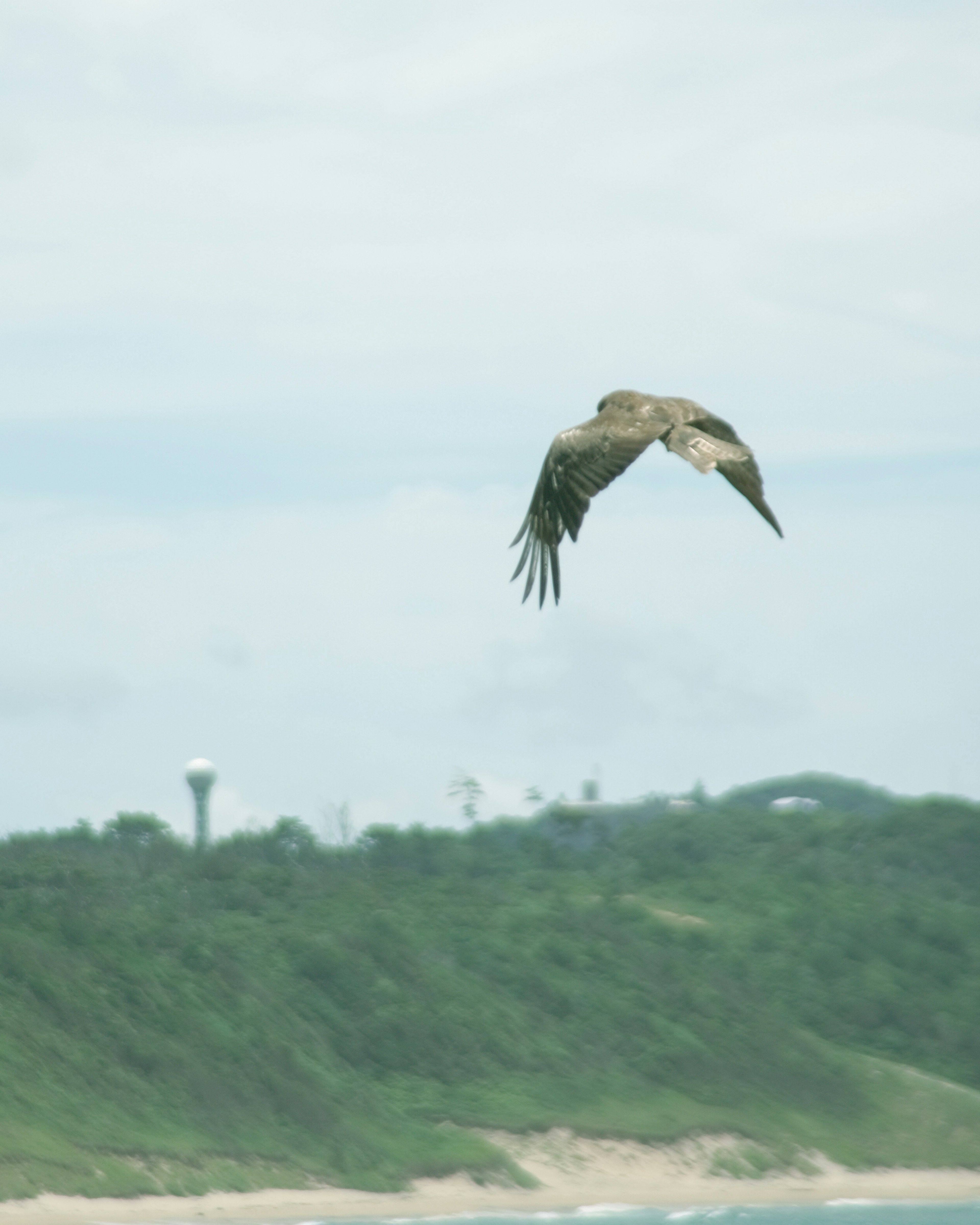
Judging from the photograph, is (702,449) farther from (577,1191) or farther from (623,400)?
(577,1191)

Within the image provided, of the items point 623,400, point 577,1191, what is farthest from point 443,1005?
point 623,400

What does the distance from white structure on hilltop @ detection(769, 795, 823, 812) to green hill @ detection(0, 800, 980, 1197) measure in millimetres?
14310

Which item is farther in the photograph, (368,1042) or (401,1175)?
(368,1042)

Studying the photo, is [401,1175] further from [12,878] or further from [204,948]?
[12,878]

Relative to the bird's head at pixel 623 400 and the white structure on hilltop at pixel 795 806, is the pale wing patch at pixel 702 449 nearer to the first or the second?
the bird's head at pixel 623 400

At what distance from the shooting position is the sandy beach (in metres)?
46.6

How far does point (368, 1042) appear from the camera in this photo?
59250 mm

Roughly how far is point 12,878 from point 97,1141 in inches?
573

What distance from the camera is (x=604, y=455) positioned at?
37.2ft

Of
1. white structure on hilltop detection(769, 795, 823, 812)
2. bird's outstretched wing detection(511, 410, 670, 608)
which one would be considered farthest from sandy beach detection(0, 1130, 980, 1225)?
white structure on hilltop detection(769, 795, 823, 812)

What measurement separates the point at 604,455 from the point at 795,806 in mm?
108127

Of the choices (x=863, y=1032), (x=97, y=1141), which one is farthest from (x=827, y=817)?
(x=97, y=1141)

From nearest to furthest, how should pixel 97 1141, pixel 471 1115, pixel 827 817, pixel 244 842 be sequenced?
pixel 97 1141, pixel 471 1115, pixel 244 842, pixel 827 817

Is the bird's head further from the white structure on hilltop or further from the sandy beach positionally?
the white structure on hilltop
